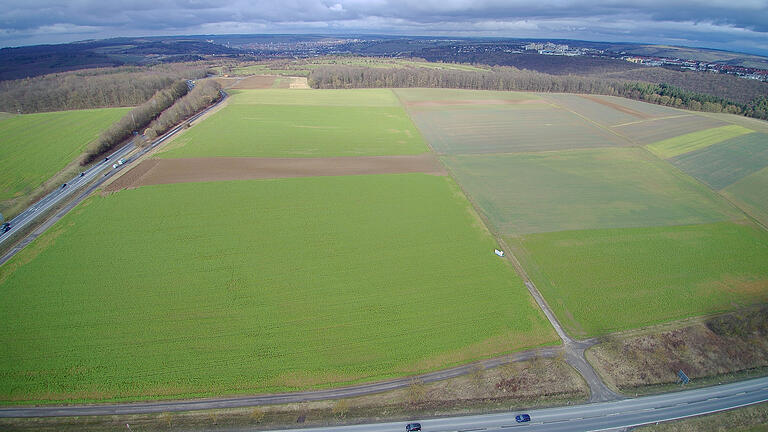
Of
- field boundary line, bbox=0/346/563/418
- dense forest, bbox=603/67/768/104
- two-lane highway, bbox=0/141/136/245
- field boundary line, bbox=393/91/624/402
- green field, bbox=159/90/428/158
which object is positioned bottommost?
field boundary line, bbox=0/346/563/418

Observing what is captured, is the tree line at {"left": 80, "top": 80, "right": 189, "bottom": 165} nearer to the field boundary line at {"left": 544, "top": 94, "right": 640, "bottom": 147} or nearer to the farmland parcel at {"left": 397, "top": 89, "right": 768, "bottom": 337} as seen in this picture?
the farmland parcel at {"left": 397, "top": 89, "right": 768, "bottom": 337}

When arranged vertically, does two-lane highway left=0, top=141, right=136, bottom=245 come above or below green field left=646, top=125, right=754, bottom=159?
below

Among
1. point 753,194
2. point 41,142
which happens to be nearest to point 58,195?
point 41,142

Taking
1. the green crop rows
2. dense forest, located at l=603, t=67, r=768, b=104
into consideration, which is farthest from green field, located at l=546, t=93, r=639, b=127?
dense forest, located at l=603, t=67, r=768, b=104

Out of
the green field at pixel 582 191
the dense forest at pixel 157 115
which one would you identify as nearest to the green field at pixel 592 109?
the green field at pixel 582 191

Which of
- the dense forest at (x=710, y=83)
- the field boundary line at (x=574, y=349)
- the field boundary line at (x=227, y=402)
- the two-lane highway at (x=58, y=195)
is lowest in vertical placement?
the field boundary line at (x=227, y=402)

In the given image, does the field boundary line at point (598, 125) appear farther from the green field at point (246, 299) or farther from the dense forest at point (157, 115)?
the dense forest at point (157, 115)
